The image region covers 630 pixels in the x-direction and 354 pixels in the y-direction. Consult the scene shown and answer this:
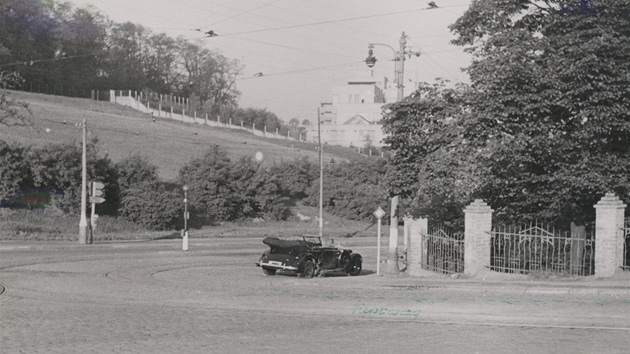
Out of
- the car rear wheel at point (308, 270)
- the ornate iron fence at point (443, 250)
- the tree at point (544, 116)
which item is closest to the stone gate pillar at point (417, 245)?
the ornate iron fence at point (443, 250)

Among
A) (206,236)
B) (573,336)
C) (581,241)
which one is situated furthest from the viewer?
(206,236)

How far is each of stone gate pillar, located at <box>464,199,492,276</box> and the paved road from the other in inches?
83.6

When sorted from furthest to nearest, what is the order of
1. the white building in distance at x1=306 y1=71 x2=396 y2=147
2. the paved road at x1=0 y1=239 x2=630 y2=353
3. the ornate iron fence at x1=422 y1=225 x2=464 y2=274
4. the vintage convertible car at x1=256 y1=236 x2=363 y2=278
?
the white building in distance at x1=306 y1=71 x2=396 y2=147, the vintage convertible car at x1=256 y1=236 x2=363 y2=278, the ornate iron fence at x1=422 y1=225 x2=464 y2=274, the paved road at x1=0 y1=239 x2=630 y2=353

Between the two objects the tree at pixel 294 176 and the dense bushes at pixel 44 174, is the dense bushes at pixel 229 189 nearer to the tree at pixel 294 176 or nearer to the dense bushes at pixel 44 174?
the tree at pixel 294 176

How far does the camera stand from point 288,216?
70.8 meters

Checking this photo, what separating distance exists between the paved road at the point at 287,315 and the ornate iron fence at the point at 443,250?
304 cm

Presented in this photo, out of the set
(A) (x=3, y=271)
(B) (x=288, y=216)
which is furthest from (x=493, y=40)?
(B) (x=288, y=216)

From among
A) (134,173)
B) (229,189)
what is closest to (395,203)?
(134,173)

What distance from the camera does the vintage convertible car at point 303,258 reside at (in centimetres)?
2502

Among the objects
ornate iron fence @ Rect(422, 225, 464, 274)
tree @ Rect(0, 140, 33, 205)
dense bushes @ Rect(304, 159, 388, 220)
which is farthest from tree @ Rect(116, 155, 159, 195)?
ornate iron fence @ Rect(422, 225, 464, 274)

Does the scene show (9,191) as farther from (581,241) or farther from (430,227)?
(581,241)

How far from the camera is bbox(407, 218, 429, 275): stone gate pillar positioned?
2683 centimetres

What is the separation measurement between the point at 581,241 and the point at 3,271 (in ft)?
58.0

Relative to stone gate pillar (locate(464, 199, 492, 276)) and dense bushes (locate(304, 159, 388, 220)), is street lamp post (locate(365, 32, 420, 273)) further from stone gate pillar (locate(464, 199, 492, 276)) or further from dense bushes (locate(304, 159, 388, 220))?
dense bushes (locate(304, 159, 388, 220))
